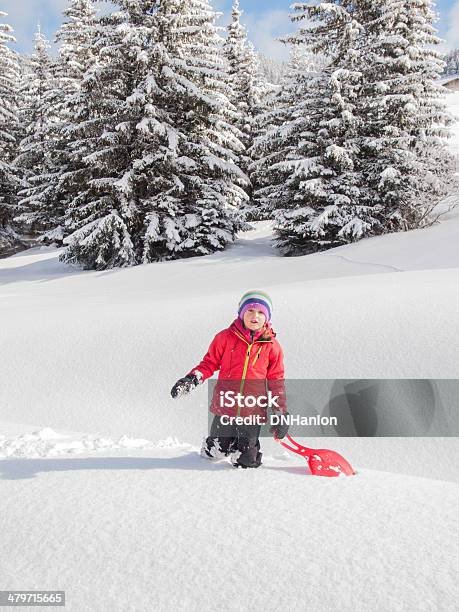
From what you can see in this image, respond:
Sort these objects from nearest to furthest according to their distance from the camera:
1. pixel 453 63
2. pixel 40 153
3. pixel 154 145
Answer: pixel 154 145, pixel 40 153, pixel 453 63

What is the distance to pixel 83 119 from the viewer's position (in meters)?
16.1

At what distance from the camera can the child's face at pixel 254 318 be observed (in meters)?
3.16

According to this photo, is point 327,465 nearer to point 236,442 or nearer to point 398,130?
point 236,442

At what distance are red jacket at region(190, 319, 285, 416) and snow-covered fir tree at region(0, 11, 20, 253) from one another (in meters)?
24.7

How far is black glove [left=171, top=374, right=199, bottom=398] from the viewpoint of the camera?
3076 mm

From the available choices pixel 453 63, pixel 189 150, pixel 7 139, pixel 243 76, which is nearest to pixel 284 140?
pixel 189 150

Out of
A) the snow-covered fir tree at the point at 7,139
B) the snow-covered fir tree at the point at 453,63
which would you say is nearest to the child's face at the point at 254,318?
the snow-covered fir tree at the point at 7,139

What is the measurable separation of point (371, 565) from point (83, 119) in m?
16.8

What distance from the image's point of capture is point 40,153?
25.5 m

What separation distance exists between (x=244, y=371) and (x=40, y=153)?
25.8 meters

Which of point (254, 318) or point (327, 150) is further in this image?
point (327, 150)

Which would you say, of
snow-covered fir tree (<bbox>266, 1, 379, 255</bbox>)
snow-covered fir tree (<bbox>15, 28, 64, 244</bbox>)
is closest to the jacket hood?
snow-covered fir tree (<bbox>266, 1, 379, 255</bbox>)

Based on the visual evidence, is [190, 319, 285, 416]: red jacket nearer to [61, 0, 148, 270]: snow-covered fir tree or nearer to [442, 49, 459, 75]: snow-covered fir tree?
[61, 0, 148, 270]: snow-covered fir tree

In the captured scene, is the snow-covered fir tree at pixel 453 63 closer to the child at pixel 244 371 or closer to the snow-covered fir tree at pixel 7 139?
the snow-covered fir tree at pixel 7 139
